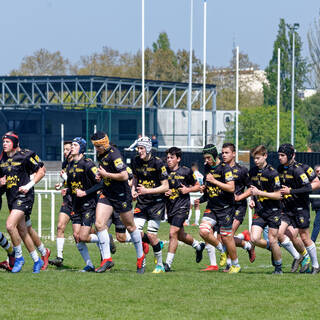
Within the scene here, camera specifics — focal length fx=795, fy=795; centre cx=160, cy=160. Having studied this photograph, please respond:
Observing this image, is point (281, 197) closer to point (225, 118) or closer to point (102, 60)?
point (225, 118)

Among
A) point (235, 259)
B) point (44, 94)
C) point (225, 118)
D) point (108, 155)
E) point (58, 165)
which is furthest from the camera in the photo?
point (225, 118)

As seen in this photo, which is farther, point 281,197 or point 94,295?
point 281,197

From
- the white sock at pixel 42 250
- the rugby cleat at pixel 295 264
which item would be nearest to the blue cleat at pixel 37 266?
the white sock at pixel 42 250

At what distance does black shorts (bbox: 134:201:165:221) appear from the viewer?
13.2 m

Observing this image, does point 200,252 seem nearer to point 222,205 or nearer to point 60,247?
point 222,205

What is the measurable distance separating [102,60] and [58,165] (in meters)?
39.1

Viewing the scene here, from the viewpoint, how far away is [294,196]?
1284cm

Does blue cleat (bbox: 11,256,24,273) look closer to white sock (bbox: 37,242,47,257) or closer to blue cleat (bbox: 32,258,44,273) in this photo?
blue cleat (bbox: 32,258,44,273)

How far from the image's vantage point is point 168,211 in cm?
1340

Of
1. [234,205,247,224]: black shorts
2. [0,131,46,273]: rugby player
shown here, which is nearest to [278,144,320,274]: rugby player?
[234,205,247,224]: black shorts

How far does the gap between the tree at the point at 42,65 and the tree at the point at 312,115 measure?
3382 centimetres

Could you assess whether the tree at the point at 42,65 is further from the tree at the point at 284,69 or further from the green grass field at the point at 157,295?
the green grass field at the point at 157,295

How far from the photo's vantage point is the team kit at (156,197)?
39.5ft

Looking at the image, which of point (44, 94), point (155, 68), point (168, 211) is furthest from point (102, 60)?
point (168, 211)
